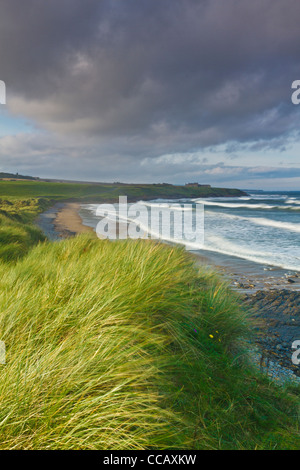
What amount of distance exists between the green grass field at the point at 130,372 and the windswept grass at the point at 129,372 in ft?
0.04

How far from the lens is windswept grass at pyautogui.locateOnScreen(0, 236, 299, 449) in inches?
71.2

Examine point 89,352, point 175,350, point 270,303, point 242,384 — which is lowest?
point 270,303

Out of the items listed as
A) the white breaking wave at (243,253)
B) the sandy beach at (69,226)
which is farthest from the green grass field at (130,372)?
the sandy beach at (69,226)

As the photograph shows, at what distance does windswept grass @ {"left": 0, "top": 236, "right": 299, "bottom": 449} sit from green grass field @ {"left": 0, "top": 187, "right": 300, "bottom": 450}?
11 millimetres

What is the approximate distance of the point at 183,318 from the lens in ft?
11.7

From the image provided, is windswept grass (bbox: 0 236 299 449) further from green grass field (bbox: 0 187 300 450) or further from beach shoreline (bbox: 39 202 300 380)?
beach shoreline (bbox: 39 202 300 380)

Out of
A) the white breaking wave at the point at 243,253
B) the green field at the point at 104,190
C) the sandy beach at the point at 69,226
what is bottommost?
the white breaking wave at the point at 243,253

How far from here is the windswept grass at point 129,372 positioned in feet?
5.94

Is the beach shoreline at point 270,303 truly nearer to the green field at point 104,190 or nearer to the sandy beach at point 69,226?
the sandy beach at point 69,226

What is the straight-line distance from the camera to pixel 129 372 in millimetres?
2158

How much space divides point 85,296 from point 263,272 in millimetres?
9596

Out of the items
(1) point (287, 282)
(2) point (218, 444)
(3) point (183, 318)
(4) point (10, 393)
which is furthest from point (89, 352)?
(1) point (287, 282)

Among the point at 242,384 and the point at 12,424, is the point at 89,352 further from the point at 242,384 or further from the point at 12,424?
the point at 242,384

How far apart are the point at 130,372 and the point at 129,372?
16 mm
